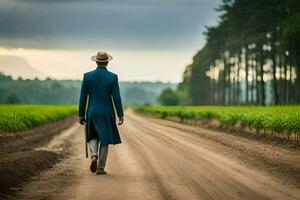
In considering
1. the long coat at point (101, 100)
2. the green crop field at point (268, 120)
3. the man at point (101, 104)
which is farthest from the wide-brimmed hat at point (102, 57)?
the green crop field at point (268, 120)

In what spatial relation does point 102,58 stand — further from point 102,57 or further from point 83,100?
point 83,100

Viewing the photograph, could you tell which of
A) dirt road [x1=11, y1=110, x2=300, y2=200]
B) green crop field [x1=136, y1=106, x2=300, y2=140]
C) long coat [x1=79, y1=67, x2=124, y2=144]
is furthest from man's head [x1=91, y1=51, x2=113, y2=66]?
green crop field [x1=136, y1=106, x2=300, y2=140]

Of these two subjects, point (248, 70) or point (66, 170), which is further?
point (248, 70)

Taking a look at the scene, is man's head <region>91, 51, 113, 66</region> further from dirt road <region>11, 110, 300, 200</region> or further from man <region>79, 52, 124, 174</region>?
dirt road <region>11, 110, 300, 200</region>

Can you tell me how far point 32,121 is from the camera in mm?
34344

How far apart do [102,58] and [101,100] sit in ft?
2.86

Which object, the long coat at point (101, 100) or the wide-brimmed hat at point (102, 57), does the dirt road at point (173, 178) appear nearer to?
the long coat at point (101, 100)

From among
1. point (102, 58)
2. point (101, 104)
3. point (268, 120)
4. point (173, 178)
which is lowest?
point (173, 178)

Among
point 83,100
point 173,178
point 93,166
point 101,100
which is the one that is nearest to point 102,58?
point 101,100

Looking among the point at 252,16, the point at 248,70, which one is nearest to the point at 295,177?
the point at 252,16

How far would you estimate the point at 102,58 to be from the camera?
39.9ft

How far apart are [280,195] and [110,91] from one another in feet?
15.0

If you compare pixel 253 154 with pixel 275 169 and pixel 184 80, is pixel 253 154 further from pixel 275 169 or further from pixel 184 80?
pixel 184 80

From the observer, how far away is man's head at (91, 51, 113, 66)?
12133mm
